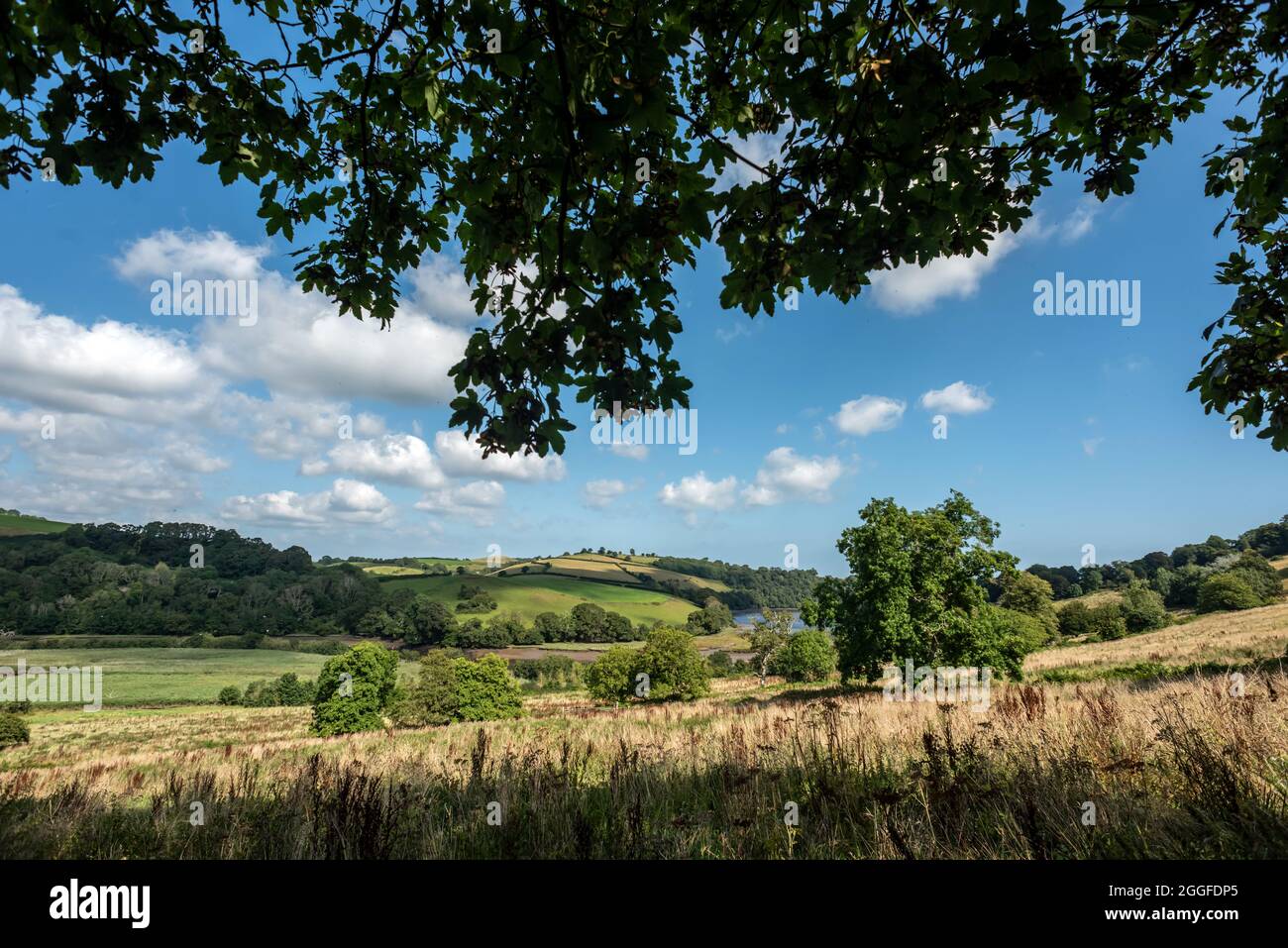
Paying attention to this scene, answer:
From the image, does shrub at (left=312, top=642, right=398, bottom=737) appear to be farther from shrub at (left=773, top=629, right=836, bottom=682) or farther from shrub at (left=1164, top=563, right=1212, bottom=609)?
shrub at (left=1164, top=563, right=1212, bottom=609)

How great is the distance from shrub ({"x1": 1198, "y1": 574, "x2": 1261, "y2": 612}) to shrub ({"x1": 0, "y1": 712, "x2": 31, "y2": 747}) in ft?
421

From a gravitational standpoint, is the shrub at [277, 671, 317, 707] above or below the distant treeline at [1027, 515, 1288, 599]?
below

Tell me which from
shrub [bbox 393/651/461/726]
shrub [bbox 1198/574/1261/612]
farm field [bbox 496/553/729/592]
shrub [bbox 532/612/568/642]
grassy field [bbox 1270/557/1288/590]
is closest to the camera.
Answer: shrub [bbox 393/651/461/726]

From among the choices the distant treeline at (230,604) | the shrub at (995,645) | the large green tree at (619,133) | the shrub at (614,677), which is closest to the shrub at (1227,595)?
the shrub at (995,645)

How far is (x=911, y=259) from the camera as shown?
3678mm

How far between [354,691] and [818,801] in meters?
48.9

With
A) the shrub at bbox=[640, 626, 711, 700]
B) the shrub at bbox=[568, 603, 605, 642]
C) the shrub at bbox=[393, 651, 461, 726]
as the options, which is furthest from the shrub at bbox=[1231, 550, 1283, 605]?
the shrub at bbox=[568, 603, 605, 642]

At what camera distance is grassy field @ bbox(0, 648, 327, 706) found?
277ft

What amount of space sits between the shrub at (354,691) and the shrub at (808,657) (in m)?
41.9

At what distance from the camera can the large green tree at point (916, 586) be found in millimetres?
25286

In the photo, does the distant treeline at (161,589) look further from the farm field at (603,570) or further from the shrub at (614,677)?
the shrub at (614,677)
